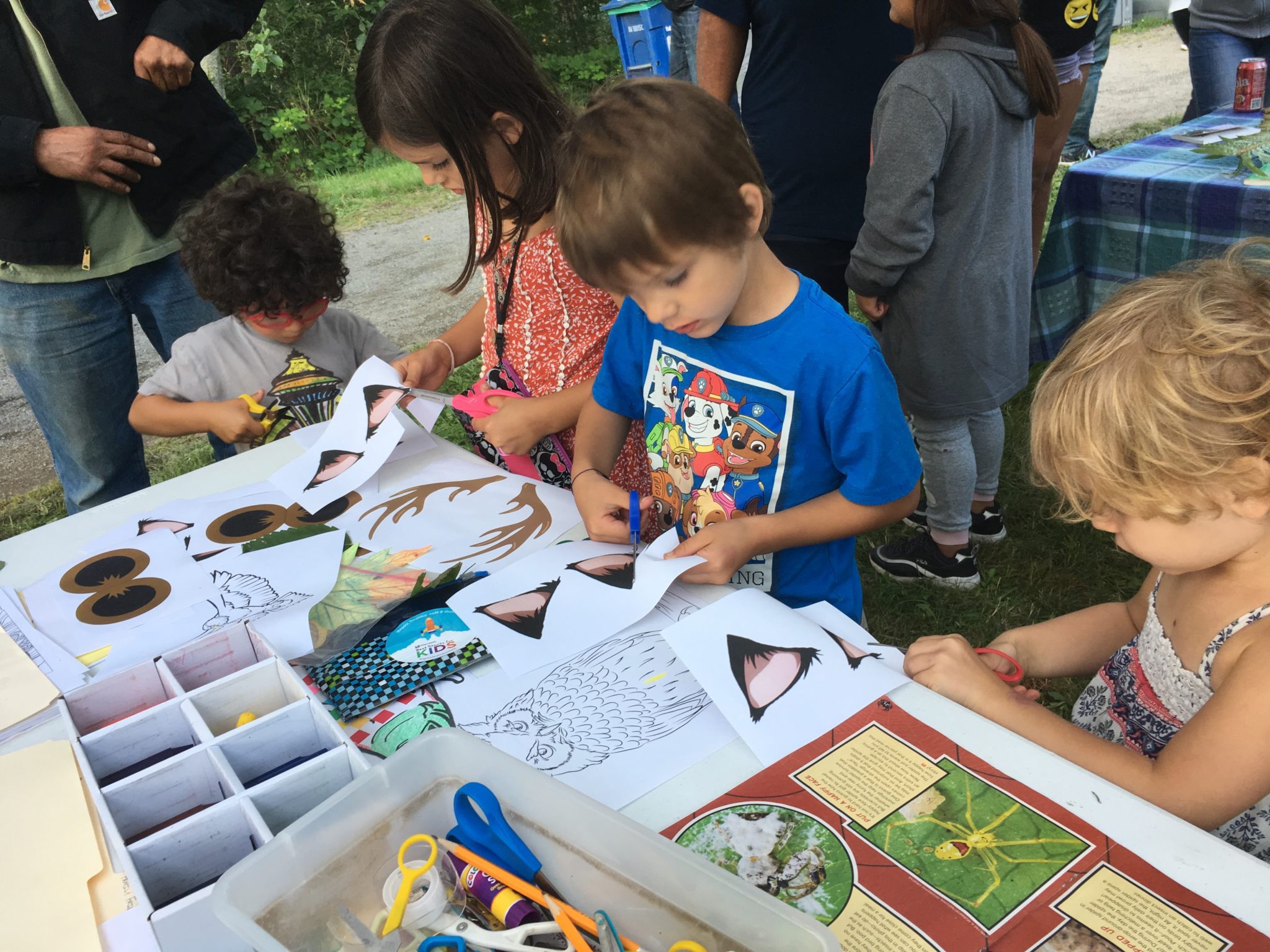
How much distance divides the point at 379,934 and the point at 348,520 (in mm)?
793

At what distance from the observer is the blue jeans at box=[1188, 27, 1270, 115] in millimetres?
3078

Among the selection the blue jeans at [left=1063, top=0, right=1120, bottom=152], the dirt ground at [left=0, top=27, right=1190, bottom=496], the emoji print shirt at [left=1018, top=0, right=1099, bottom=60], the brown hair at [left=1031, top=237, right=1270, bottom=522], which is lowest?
the dirt ground at [left=0, top=27, right=1190, bottom=496]

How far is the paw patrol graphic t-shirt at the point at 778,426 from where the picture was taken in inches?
42.9

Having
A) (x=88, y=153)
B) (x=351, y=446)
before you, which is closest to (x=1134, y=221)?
(x=351, y=446)

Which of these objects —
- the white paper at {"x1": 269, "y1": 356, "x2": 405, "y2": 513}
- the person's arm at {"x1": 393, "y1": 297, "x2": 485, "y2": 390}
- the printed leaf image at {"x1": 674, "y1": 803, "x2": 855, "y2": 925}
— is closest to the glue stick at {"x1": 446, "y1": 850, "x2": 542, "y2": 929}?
the printed leaf image at {"x1": 674, "y1": 803, "x2": 855, "y2": 925}

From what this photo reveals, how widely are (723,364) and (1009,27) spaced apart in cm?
109

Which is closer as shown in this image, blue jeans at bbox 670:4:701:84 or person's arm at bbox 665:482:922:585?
person's arm at bbox 665:482:922:585

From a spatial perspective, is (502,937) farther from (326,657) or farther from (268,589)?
(268,589)

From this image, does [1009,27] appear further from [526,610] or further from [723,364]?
[526,610]

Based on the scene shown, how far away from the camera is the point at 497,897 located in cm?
60

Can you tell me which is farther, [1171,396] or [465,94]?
[465,94]

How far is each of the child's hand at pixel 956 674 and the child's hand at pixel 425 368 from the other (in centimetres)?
97

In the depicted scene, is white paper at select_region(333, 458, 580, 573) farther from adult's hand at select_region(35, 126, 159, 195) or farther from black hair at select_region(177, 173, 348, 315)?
adult's hand at select_region(35, 126, 159, 195)

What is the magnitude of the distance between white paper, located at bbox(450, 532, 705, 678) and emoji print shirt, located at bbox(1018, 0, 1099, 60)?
2.52 meters
